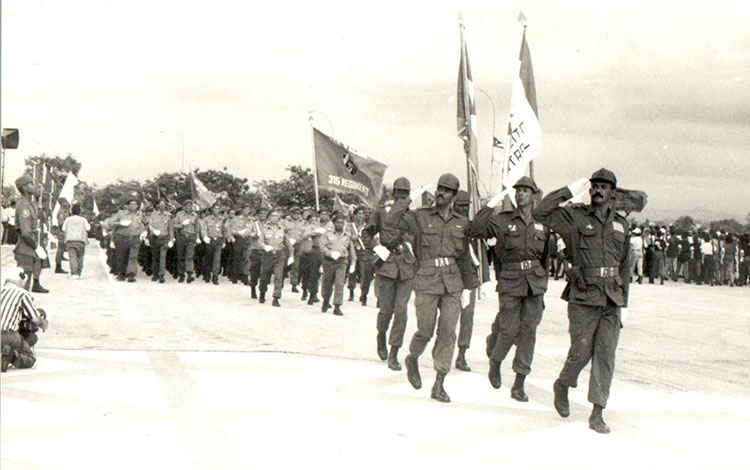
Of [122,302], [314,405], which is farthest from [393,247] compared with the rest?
[122,302]

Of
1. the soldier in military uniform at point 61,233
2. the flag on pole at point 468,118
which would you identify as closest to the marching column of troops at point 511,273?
the flag on pole at point 468,118

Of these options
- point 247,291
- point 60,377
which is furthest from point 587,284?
point 247,291

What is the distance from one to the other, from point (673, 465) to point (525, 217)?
9.34 ft

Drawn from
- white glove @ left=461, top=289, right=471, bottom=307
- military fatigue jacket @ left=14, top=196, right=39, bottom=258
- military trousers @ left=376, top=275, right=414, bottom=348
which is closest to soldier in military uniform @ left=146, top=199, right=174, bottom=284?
military fatigue jacket @ left=14, top=196, right=39, bottom=258

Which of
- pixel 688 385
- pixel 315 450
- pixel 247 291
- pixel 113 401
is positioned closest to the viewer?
pixel 315 450

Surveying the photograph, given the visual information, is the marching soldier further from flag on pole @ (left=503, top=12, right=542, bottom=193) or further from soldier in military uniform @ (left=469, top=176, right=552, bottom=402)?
soldier in military uniform @ (left=469, top=176, right=552, bottom=402)

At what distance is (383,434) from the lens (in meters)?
6.04

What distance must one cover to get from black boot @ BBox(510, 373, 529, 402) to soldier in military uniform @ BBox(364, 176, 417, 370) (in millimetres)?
1538

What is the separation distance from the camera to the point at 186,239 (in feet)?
66.5

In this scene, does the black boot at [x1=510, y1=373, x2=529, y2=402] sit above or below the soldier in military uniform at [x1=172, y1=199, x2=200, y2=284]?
below

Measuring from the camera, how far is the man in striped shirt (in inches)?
304

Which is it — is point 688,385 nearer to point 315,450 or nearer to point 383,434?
point 383,434

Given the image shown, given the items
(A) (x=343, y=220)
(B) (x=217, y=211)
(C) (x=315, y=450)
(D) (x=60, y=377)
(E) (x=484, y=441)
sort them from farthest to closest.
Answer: (B) (x=217, y=211) < (A) (x=343, y=220) < (D) (x=60, y=377) < (E) (x=484, y=441) < (C) (x=315, y=450)

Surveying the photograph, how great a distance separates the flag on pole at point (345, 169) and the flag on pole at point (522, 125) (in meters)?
7.06
